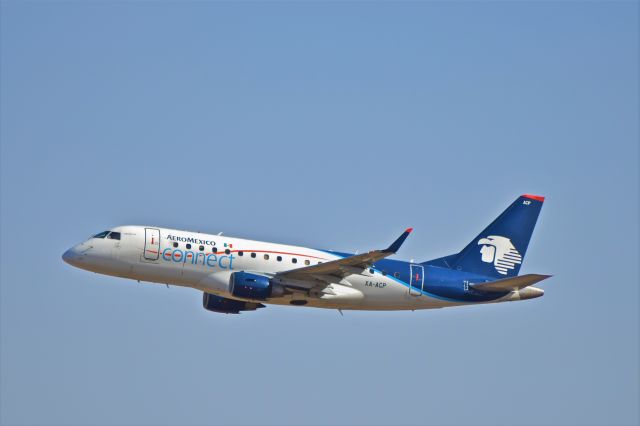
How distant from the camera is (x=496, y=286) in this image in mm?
73125

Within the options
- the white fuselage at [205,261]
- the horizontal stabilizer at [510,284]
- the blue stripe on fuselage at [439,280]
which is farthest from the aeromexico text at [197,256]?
the horizontal stabilizer at [510,284]

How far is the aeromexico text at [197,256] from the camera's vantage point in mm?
68562

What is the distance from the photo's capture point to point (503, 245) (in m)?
77.9

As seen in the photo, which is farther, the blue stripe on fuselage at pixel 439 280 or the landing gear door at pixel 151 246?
the blue stripe on fuselage at pixel 439 280

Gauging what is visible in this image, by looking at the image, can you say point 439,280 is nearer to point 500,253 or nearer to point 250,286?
point 500,253

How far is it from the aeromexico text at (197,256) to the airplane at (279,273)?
0.19ft

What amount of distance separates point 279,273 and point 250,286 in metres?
2.08

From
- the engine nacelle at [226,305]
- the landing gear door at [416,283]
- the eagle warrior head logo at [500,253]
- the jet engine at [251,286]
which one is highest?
the eagle warrior head logo at [500,253]

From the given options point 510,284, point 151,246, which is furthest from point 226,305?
point 510,284

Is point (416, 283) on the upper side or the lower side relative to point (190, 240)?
lower

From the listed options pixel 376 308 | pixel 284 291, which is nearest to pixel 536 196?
pixel 376 308

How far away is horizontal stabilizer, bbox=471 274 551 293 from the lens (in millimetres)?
71000

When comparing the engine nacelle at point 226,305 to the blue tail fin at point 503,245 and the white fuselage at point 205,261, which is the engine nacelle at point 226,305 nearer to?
the white fuselage at point 205,261

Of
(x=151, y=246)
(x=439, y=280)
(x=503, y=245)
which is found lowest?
(x=439, y=280)
